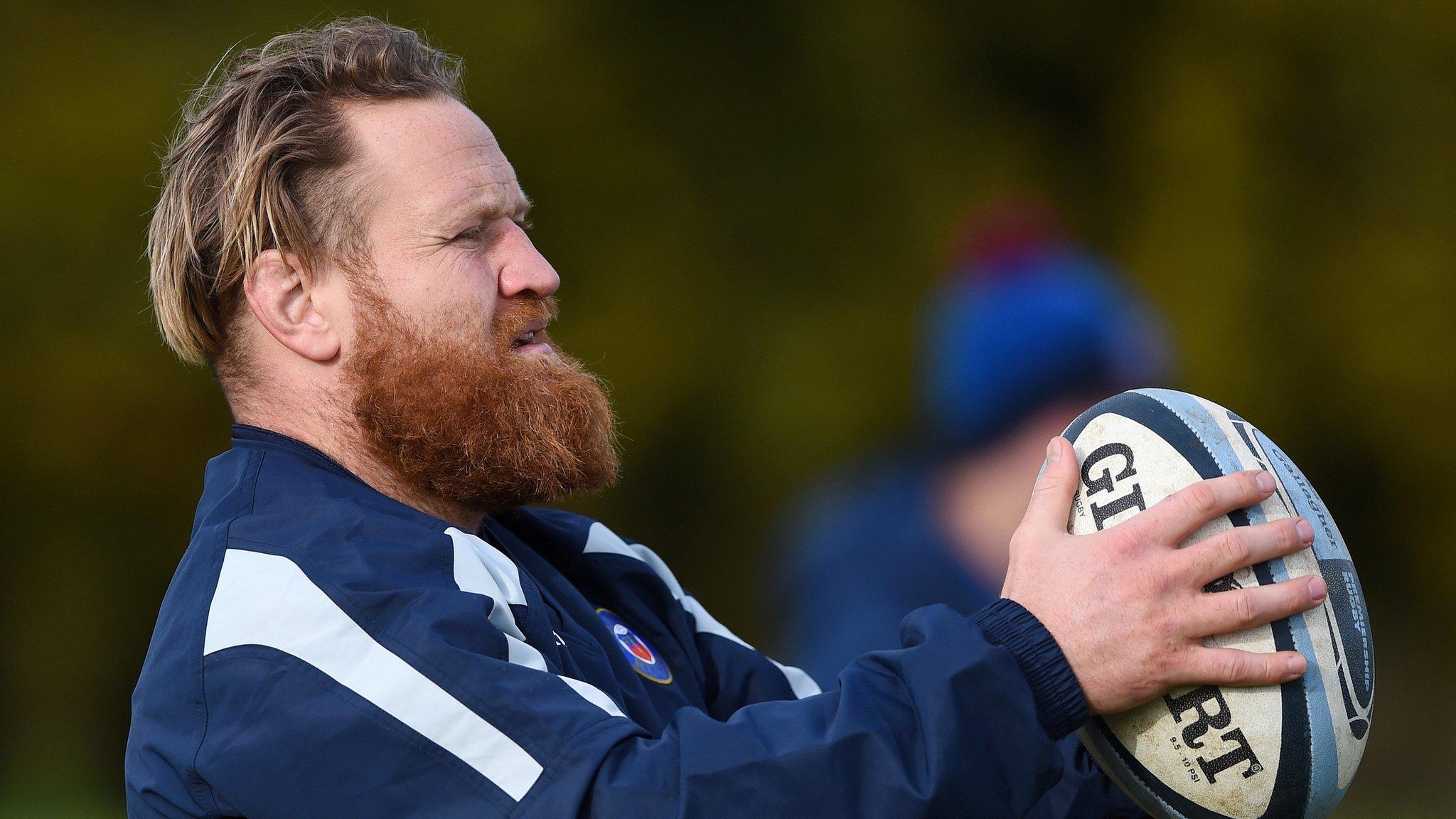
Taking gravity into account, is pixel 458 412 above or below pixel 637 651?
above

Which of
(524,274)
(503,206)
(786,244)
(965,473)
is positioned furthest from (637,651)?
(786,244)

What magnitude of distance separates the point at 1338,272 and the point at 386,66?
6.06m

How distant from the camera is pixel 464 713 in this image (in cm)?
170

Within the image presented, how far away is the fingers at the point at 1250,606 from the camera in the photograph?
173cm

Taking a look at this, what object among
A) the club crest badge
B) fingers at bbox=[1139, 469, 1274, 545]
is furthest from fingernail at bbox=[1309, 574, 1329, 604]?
the club crest badge

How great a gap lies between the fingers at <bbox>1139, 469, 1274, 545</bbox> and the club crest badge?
92 centimetres

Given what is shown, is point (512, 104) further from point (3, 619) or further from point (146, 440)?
point (3, 619)

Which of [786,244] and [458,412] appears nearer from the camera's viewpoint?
[458,412]

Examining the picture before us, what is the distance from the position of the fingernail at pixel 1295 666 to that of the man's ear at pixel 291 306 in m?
1.51

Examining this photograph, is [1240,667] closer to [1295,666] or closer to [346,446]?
[1295,666]

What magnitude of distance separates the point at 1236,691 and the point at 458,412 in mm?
1239

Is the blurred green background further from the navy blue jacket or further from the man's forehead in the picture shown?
the navy blue jacket

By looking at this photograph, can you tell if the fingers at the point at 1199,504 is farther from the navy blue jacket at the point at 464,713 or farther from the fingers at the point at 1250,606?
the navy blue jacket at the point at 464,713

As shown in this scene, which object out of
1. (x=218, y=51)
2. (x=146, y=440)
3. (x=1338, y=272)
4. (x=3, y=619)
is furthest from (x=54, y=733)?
(x=1338, y=272)
